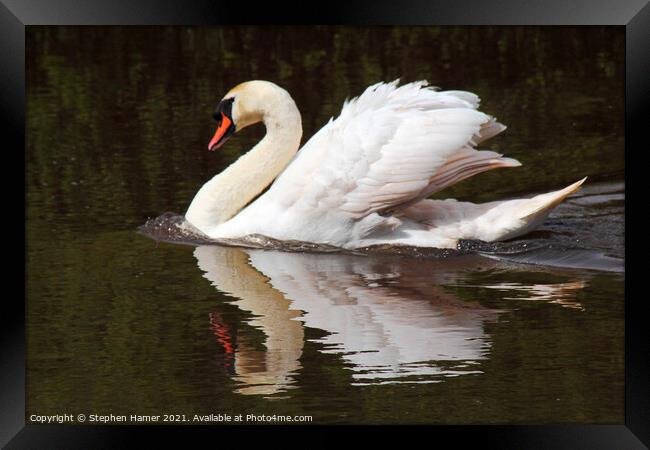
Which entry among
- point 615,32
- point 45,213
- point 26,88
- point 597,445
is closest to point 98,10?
point 26,88

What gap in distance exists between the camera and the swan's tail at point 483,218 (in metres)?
10.4

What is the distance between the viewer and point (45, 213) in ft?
30.6

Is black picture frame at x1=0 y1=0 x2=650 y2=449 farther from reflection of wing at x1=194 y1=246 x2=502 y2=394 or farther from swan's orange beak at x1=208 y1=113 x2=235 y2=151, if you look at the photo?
swan's orange beak at x1=208 y1=113 x2=235 y2=151

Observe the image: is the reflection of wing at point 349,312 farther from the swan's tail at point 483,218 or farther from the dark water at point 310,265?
the swan's tail at point 483,218

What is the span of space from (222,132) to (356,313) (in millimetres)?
2194

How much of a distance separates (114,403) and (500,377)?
1.75 metres

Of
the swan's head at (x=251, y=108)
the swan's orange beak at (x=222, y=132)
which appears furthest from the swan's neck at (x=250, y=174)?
the swan's orange beak at (x=222, y=132)

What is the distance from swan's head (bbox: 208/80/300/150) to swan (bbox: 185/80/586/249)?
1.22 feet

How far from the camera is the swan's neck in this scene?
1098cm

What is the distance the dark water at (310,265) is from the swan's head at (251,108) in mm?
196

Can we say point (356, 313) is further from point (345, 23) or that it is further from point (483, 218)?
point (345, 23)

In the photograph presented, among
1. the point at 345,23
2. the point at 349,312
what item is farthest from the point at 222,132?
the point at 345,23

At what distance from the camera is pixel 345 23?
27.4 feet

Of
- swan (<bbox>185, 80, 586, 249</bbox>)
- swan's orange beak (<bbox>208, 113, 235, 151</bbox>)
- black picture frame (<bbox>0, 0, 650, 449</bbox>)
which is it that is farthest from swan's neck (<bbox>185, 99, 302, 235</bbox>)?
black picture frame (<bbox>0, 0, 650, 449</bbox>)
